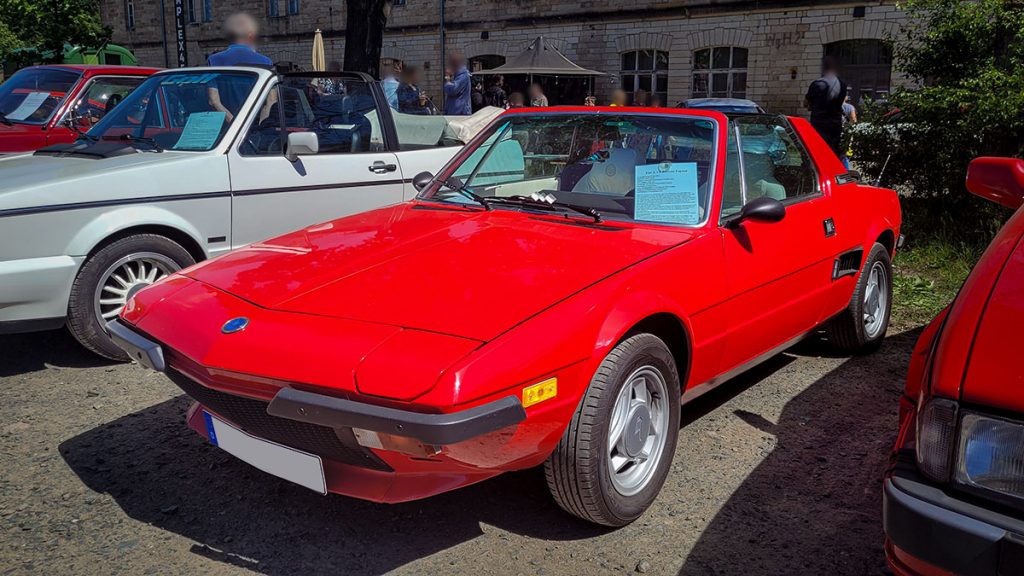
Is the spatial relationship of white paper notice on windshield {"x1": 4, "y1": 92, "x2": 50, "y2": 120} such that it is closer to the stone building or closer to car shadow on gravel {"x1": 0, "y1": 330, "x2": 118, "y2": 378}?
car shadow on gravel {"x1": 0, "y1": 330, "x2": 118, "y2": 378}

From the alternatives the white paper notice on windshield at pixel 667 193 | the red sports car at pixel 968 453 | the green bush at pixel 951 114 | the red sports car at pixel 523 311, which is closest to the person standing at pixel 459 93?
the green bush at pixel 951 114

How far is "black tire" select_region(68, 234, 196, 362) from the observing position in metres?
4.54

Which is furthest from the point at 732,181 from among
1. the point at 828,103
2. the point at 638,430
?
the point at 828,103

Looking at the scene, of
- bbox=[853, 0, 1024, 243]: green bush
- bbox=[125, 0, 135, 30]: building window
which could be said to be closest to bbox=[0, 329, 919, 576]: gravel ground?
bbox=[853, 0, 1024, 243]: green bush

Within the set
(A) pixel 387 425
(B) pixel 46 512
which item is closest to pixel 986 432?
(A) pixel 387 425

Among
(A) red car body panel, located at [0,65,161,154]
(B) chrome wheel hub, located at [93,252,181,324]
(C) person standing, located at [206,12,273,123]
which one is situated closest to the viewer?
(B) chrome wheel hub, located at [93,252,181,324]

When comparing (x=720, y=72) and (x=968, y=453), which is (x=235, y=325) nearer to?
(x=968, y=453)

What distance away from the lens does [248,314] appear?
283cm

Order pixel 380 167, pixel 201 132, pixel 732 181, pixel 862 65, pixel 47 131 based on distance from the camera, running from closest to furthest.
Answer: pixel 732 181 → pixel 201 132 → pixel 380 167 → pixel 47 131 → pixel 862 65

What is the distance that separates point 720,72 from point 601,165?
21821 mm

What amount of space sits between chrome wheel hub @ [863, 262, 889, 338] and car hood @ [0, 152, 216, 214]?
3.97m

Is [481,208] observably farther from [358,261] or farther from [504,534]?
[504,534]

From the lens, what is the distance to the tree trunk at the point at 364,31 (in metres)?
12.9

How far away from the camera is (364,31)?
13.0 metres
